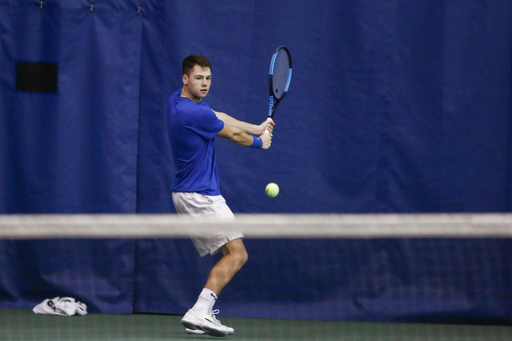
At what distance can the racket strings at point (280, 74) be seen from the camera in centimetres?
467

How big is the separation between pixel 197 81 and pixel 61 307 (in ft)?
6.39

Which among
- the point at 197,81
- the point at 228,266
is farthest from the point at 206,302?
the point at 197,81

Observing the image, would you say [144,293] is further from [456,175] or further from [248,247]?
[456,175]

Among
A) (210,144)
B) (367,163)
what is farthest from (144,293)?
(367,163)

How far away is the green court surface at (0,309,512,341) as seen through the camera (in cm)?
436

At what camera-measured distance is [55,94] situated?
17.0 ft

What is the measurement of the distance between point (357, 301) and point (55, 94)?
8.49 feet

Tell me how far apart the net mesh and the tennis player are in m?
0.62

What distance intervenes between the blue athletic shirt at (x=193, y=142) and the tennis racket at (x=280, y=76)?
19.9 inches

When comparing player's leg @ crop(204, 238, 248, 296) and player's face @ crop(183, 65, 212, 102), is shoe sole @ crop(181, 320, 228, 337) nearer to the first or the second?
player's leg @ crop(204, 238, 248, 296)

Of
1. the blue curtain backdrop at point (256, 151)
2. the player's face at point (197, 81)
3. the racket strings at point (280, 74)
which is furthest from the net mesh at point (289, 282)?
the player's face at point (197, 81)

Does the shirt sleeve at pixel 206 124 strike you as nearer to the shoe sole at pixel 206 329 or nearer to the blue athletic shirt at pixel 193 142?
the blue athletic shirt at pixel 193 142

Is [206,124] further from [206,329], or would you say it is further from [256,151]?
[206,329]

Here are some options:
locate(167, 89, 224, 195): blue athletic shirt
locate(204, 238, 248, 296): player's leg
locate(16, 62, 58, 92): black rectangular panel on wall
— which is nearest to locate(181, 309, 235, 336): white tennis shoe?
locate(204, 238, 248, 296): player's leg
